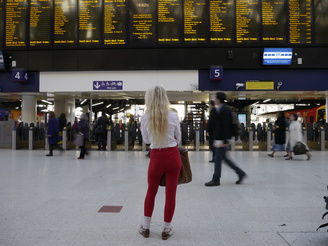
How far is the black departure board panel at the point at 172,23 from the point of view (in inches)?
523

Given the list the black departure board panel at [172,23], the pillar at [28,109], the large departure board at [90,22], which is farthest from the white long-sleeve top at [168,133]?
the pillar at [28,109]

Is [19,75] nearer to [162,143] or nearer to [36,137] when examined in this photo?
[36,137]

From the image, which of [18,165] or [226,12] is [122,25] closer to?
[226,12]

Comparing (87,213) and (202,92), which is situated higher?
(202,92)

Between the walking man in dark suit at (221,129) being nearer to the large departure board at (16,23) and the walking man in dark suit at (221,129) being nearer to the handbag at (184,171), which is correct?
the handbag at (184,171)

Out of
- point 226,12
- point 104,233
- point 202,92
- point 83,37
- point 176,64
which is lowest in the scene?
point 104,233

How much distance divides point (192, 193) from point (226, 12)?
999cm

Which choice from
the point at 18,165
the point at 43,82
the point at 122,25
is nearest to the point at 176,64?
the point at 122,25

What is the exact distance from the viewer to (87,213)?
14.0 feet

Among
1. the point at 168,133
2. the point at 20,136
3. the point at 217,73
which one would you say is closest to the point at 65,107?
the point at 20,136

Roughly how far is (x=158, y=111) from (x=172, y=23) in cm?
1100

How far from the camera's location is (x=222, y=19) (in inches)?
525

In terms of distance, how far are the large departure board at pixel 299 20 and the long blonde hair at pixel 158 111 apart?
38.8 feet

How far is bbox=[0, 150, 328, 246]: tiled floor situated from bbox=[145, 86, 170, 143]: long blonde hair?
1.15 m
